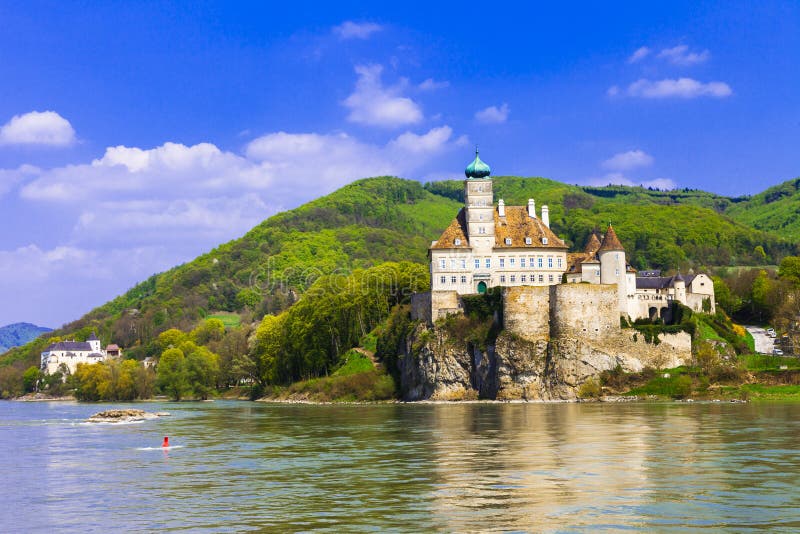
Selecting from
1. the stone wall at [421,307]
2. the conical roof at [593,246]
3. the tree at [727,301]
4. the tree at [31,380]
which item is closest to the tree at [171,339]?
the tree at [31,380]

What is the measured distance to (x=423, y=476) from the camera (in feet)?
117

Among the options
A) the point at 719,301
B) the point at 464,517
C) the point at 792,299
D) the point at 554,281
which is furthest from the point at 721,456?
the point at 719,301

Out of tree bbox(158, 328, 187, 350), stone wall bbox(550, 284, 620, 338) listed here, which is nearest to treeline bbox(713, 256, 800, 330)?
stone wall bbox(550, 284, 620, 338)

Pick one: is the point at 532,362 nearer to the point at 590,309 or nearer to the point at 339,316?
the point at 590,309

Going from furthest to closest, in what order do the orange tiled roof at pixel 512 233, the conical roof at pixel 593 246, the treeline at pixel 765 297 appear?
the treeline at pixel 765 297, the orange tiled roof at pixel 512 233, the conical roof at pixel 593 246

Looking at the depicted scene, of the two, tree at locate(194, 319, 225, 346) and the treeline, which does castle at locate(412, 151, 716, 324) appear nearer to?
the treeline

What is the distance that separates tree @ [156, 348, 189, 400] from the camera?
13338 centimetres

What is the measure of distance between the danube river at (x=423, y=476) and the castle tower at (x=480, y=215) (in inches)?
1390

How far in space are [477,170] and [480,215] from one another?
5.53m

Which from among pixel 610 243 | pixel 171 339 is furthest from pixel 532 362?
pixel 171 339

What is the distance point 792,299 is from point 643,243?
94.2 m

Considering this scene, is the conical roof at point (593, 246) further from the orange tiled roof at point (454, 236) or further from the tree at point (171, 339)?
the tree at point (171, 339)

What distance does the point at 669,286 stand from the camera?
320 ft

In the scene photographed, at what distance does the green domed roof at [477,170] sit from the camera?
3873 inches
